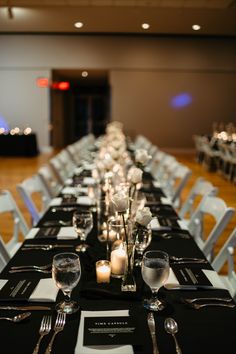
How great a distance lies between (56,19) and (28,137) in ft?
12.2

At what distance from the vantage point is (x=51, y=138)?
16.5m

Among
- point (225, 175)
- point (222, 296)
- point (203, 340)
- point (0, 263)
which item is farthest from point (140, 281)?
point (225, 175)

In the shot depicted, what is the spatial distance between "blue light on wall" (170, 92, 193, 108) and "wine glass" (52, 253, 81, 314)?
15.5 meters

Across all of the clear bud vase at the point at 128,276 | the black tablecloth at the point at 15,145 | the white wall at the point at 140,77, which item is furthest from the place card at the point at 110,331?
the white wall at the point at 140,77

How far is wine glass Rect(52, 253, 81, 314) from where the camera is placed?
153cm

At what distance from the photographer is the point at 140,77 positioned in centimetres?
1639

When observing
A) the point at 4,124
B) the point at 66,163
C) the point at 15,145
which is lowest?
the point at 15,145

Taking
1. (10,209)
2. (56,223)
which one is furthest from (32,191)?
(56,223)

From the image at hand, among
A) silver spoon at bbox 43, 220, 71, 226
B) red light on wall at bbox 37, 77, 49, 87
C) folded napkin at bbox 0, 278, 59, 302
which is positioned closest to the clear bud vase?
folded napkin at bbox 0, 278, 59, 302

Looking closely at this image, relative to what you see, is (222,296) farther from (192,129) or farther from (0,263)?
(192,129)

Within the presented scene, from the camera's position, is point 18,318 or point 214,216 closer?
point 18,318

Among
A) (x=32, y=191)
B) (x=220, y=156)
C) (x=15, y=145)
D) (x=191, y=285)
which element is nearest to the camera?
(x=191, y=285)

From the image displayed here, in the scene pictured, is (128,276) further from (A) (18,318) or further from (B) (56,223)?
(B) (56,223)

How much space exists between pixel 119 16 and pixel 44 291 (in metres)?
12.0
